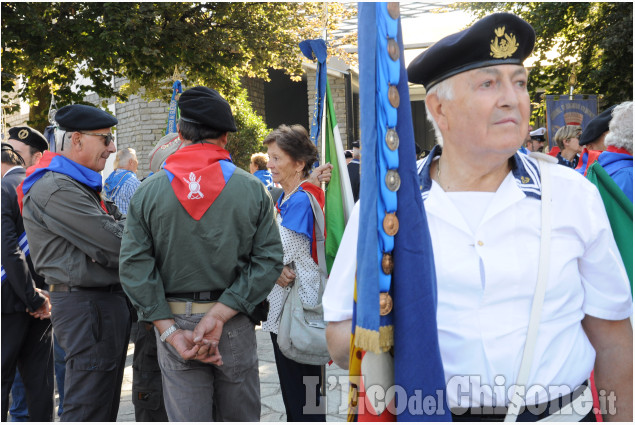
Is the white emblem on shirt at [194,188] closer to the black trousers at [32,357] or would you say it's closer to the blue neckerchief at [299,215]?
the blue neckerchief at [299,215]

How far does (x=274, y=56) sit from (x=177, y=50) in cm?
199

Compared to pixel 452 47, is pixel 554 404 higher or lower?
lower

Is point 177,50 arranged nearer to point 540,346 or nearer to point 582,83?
point 582,83

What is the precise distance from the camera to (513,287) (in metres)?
1.60

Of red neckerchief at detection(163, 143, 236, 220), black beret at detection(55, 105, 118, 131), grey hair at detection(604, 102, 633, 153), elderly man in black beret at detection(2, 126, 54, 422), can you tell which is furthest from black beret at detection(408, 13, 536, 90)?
elderly man in black beret at detection(2, 126, 54, 422)

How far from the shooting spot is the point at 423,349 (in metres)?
1.37

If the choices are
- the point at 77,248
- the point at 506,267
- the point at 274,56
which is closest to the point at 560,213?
the point at 506,267

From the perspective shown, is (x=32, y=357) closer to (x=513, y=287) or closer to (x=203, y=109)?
(x=203, y=109)

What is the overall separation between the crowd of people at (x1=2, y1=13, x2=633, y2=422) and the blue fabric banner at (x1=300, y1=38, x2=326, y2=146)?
24 centimetres

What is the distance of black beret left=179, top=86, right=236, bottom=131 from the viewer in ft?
10.0

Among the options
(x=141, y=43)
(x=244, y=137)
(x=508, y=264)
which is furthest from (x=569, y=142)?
(x=244, y=137)

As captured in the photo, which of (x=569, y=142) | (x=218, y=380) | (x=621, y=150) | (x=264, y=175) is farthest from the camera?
(x=264, y=175)

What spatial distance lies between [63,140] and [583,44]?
1199 cm

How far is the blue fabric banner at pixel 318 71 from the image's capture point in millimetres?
3703
